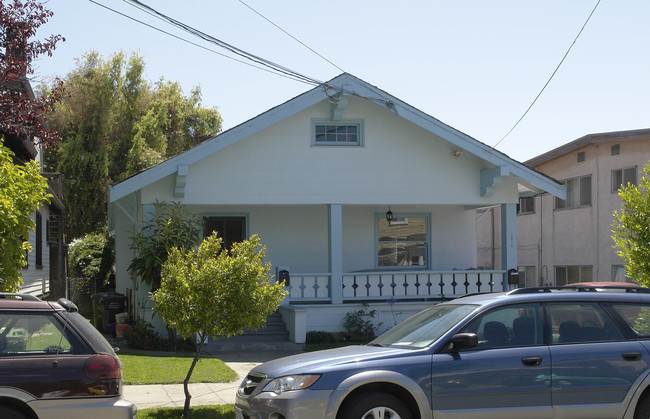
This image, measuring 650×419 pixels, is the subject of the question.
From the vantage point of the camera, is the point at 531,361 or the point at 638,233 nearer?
the point at 531,361

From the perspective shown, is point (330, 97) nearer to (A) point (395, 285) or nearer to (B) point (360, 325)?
(A) point (395, 285)

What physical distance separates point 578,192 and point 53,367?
787 inches

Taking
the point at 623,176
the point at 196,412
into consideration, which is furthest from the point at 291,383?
the point at 623,176

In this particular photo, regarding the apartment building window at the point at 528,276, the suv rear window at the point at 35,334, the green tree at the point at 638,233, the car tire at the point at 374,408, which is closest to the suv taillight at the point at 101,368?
the suv rear window at the point at 35,334

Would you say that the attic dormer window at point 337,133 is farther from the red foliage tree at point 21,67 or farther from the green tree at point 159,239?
the red foliage tree at point 21,67

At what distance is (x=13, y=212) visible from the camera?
8.01 m

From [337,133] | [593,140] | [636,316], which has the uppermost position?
[593,140]

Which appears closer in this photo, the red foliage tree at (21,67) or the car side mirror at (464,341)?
the car side mirror at (464,341)

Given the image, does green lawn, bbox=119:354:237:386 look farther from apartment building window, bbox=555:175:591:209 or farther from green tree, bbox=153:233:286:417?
apartment building window, bbox=555:175:591:209

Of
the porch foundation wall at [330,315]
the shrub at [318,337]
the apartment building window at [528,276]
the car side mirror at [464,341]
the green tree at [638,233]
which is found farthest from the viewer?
the apartment building window at [528,276]

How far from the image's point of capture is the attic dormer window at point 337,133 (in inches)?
663

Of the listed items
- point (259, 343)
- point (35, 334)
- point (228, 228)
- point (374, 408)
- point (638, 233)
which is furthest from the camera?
point (228, 228)

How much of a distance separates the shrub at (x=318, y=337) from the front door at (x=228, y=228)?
3307 mm

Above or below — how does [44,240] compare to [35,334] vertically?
above
